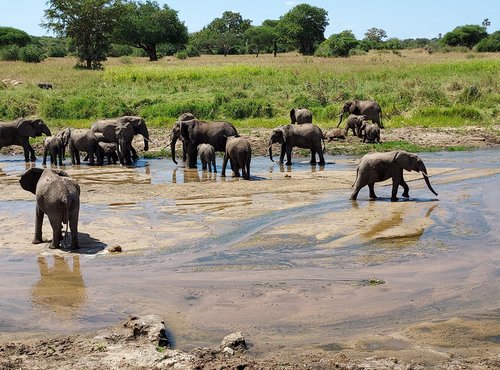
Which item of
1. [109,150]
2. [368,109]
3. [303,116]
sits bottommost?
[109,150]

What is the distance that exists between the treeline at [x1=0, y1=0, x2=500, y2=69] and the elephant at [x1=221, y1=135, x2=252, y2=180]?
40.6 m

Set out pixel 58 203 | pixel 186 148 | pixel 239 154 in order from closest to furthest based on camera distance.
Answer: pixel 58 203 < pixel 239 154 < pixel 186 148

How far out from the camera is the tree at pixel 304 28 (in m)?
87.7

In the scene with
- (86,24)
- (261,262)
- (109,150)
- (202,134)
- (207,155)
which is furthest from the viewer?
(86,24)

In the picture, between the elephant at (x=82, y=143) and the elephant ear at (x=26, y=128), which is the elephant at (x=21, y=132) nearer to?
the elephant ear at (x=26, y=128)

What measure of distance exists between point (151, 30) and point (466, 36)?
38084 millimetres

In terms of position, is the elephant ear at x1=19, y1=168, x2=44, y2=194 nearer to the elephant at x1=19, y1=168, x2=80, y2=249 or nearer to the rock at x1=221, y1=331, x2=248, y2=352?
the elephant at x1=19, y1=168, x2=80, y2=249

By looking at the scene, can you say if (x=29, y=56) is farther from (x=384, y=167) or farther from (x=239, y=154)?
(x=384, y=167)

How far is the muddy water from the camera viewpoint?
815 centimetres

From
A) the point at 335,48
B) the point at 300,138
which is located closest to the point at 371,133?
the point at 300,138

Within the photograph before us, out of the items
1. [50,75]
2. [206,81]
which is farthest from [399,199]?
[50,75]

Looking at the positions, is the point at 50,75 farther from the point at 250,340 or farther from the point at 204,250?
the point at 250,340

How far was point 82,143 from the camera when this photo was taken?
21594 millimetres

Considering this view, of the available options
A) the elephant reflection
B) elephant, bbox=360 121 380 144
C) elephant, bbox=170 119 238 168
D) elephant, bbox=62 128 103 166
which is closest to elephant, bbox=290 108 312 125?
elephant, bbox=360 121 380 144
